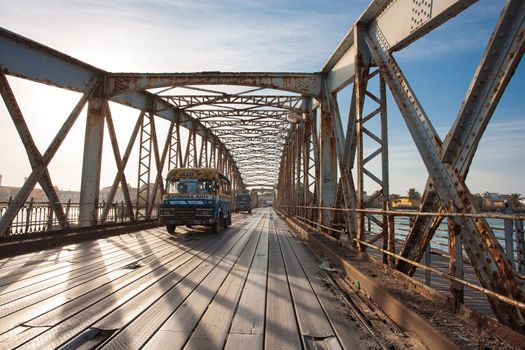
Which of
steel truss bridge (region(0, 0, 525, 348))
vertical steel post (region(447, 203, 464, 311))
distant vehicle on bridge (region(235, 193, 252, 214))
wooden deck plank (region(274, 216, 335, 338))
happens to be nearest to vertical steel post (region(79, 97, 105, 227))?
steel truss bridge (region(0, 0, 525, 348))

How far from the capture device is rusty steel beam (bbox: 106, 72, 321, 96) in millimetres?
12672

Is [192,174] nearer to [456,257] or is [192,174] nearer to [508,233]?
[508,233]

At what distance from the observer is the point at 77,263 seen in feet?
21.1

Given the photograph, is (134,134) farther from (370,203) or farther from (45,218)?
(370,203)

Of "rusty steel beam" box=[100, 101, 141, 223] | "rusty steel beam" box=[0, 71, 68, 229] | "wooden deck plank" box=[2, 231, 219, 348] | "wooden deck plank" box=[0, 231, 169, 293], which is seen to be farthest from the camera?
"rusty steel beam" box=[100, 101, 141, 223]

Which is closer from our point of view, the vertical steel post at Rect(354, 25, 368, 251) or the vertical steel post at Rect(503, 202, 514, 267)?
the vertical steel post at Rect(503, 202, 514, 267)

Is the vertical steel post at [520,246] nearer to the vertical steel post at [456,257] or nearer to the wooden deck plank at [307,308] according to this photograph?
the vertical steel post at [456,257]

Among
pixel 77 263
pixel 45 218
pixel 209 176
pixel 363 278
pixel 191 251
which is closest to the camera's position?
pixel 363 278

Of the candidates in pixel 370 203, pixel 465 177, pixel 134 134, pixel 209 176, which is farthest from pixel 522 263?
pixel 134 134

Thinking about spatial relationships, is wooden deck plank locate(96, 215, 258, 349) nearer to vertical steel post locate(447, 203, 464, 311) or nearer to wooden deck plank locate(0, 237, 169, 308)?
wooden deck plank locate(0, 237, 169, 308)

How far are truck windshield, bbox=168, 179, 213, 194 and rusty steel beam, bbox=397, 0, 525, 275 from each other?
1067cm

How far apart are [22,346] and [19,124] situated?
28.0 feet

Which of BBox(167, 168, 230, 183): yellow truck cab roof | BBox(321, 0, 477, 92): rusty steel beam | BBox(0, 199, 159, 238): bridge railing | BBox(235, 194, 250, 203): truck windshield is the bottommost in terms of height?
BBox(0, 199, 159, 238): bridge railing

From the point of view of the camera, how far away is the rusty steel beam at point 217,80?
41.6ft
